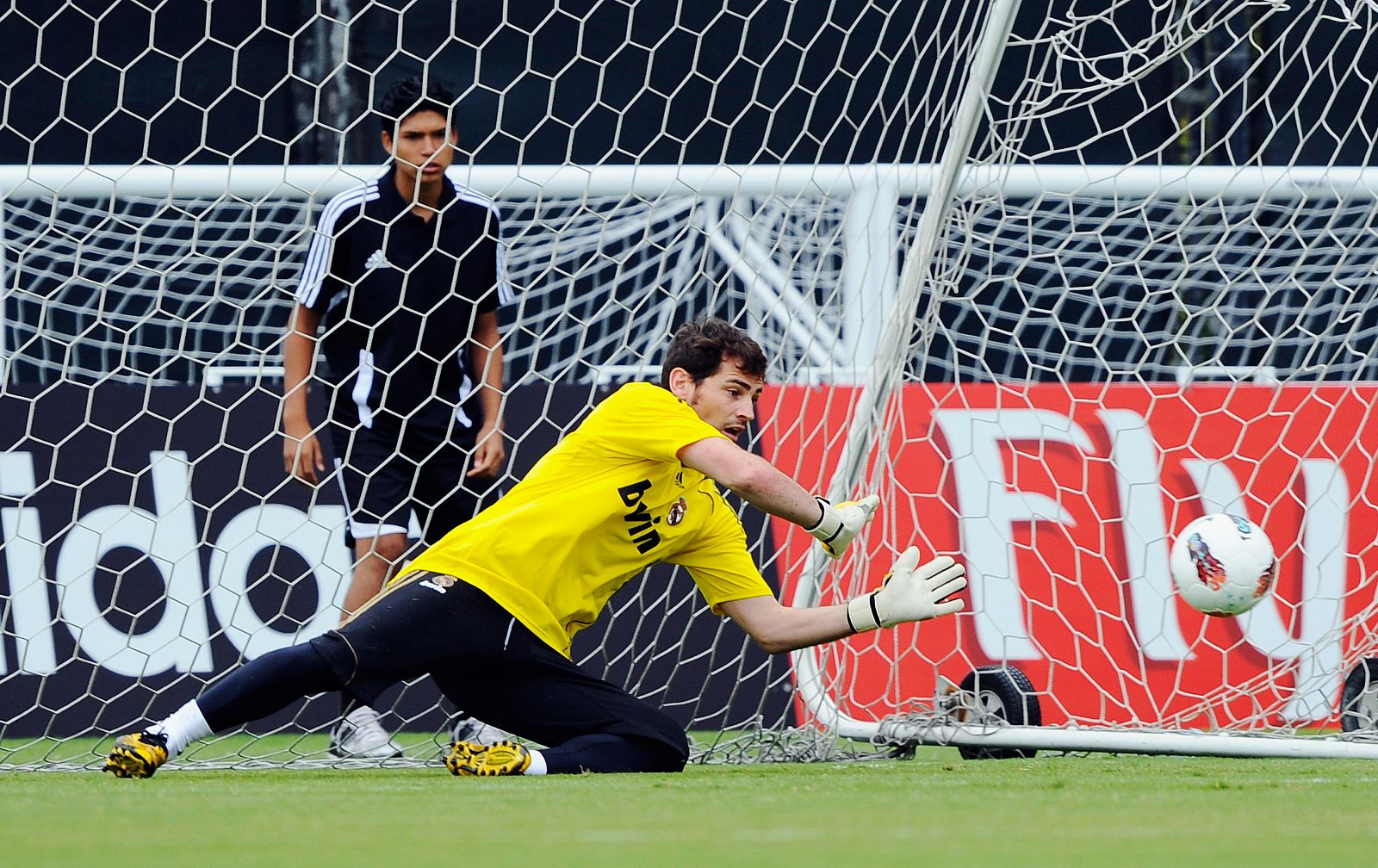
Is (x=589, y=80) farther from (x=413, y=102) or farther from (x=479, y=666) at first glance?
(x=479, y=666)

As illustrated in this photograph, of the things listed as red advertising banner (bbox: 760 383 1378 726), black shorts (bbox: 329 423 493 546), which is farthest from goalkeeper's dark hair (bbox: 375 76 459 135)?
red advertising banner (bbox: 760 383 1378 726)

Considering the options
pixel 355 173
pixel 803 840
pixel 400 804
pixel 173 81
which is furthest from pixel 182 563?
pixel 803 840

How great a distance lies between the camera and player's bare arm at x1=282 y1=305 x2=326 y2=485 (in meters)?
5.36

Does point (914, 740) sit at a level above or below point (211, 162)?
below

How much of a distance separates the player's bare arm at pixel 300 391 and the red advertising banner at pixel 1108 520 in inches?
59.7

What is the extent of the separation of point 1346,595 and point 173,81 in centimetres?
443

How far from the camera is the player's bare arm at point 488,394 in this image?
17.7 ft

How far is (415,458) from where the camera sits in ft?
17.7

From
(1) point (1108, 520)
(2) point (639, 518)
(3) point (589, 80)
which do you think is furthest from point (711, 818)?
(3) point (589, 80)

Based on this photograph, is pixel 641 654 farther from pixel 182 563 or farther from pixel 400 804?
pixel 400 804

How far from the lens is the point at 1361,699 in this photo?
5316 mm

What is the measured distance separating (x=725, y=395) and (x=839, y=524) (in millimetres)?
400

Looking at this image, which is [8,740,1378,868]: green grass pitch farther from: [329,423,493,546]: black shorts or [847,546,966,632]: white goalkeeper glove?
[329,423,493,546]: black shorts

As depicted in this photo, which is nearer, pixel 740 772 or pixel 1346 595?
pixel 740 772
